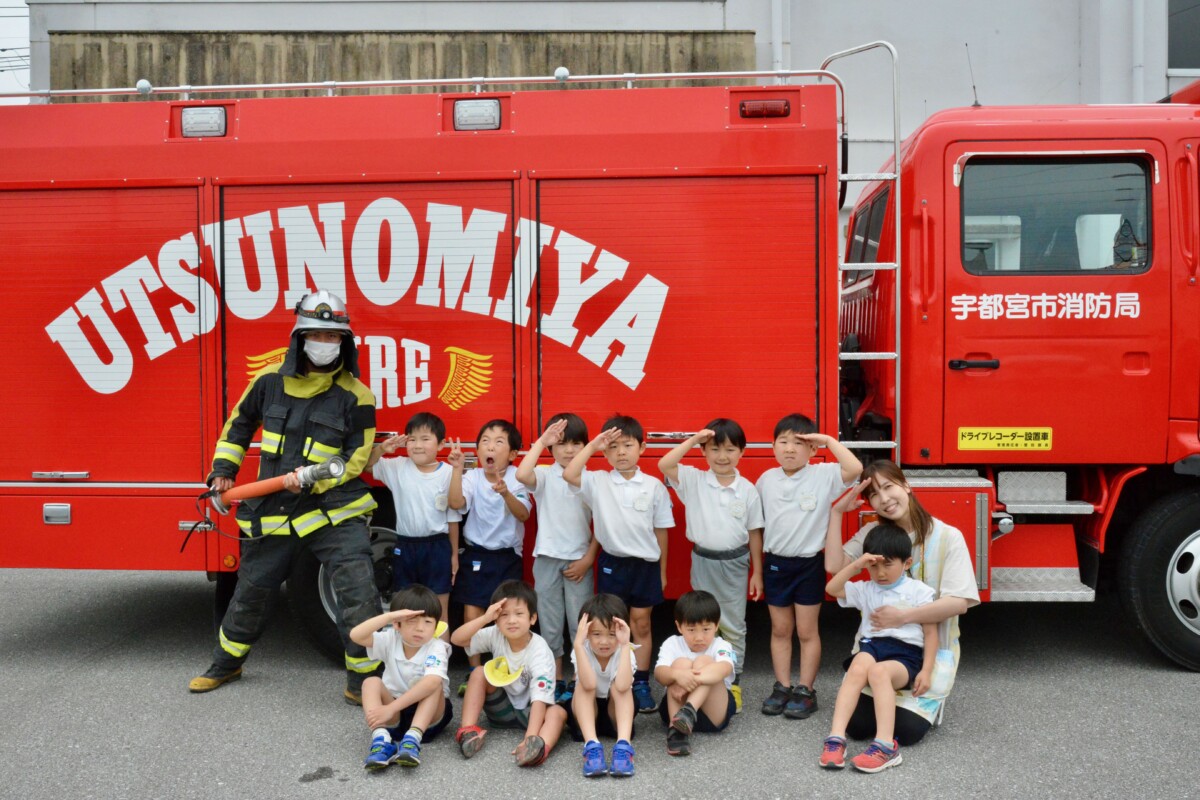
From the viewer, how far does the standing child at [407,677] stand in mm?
4195

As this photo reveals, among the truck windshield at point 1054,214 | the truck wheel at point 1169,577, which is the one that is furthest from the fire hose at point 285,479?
the truck wheel at point 1169,577

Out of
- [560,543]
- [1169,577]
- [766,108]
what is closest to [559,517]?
[560,543]

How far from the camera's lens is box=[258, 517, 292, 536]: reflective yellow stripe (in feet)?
16.1

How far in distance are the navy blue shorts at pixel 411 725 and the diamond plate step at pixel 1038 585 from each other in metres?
2.70

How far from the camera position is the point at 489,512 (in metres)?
5.00

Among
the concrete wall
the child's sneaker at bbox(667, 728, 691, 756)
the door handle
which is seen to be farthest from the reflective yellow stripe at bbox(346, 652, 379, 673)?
the concrete wall

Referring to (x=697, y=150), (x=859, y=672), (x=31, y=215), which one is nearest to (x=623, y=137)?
(x=697, y=150)

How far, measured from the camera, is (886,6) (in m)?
11.3

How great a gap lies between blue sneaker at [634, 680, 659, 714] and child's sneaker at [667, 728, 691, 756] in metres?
0.44

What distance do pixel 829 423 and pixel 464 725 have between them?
89.6 inches

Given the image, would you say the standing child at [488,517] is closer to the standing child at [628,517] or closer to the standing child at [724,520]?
the standing child at [628,517]

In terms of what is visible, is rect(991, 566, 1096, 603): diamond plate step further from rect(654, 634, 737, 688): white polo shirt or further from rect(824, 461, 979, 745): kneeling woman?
rect(654, 634, 737, 688): white polo shirt

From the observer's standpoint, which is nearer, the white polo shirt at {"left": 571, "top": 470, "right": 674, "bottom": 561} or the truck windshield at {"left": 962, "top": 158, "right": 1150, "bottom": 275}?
the white polo shirt at {"left": 571, "top": 470, "right": 674, "bottom": 561}

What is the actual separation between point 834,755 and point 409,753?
1705mm
